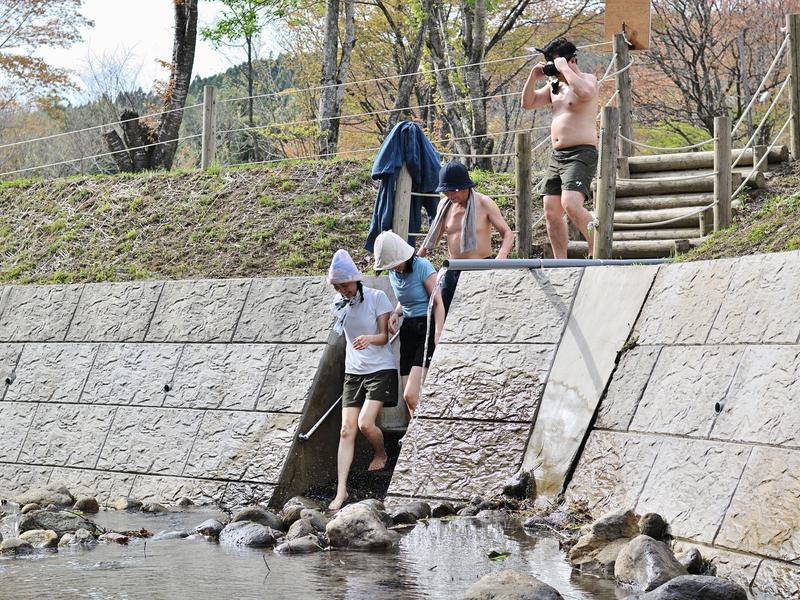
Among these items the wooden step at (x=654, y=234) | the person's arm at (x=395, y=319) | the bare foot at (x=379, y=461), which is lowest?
the bare foot at (x=379, y=461)

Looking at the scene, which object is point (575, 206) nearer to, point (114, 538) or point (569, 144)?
point (569, 144)

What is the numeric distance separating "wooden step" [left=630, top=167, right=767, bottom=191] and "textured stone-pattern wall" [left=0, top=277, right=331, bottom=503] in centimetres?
507

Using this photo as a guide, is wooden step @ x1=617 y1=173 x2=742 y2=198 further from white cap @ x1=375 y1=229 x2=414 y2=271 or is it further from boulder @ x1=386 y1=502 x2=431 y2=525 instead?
boulder @ x1=386 y1=502 x2=431 y2=525

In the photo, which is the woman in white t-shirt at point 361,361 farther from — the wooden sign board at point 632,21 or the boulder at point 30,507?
the wooden sign board at point 632,21

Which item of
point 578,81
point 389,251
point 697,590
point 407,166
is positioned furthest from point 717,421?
point 407,166

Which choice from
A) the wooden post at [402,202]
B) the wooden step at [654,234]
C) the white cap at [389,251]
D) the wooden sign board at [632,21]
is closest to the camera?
the white cap at [389,251]

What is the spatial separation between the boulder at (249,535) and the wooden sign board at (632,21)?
8907 mm

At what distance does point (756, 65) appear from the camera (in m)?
23.0

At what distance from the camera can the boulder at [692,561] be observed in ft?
18.9

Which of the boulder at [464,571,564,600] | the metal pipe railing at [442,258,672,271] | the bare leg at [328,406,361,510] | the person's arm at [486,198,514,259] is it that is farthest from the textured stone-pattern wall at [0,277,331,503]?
the boulder at [464,571,564,600]

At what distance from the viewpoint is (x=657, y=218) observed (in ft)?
40.5

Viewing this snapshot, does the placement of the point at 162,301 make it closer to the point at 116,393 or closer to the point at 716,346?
the point at 116,393

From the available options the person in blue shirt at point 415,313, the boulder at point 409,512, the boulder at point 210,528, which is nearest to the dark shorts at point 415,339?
the person in blue shirt at point 415,313

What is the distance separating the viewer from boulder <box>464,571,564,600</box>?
5.14 m
